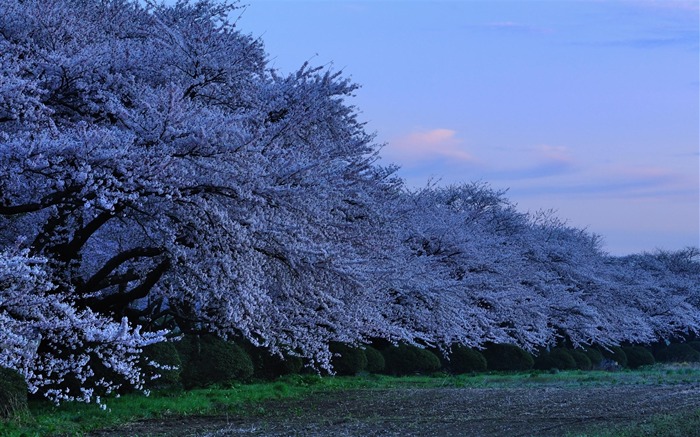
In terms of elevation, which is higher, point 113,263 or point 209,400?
point 113,263

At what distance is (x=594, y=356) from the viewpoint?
49719mm

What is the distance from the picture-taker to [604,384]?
29422mm

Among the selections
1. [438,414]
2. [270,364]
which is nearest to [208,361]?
[270,364]

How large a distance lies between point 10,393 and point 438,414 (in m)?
8.39

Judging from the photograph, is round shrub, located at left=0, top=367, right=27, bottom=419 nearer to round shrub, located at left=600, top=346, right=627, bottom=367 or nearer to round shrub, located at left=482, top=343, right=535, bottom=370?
round shrub, located at left=482, top=343, right=535, bottom=370

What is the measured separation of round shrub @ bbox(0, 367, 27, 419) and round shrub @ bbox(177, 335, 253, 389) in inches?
288

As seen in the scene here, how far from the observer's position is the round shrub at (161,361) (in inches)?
810

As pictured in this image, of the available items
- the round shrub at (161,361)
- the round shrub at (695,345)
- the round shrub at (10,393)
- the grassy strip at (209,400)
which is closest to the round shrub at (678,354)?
the round shrub at (695,345)

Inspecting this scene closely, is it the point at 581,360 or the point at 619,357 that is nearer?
the point at 581,360

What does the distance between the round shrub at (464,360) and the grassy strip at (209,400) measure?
18.7ft

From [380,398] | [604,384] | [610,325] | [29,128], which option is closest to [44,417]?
[29,128]

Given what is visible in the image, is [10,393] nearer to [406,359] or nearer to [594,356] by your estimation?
[406,359]

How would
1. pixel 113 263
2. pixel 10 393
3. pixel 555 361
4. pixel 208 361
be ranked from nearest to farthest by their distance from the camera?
pixel 10 393 → pixel 113 263 → pixel 208 361 → pixel 555 361

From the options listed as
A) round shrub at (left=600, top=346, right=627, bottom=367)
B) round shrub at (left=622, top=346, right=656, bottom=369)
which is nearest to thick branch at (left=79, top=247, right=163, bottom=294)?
round shrub at (left=600, top=346, right=627, bottom=367)
